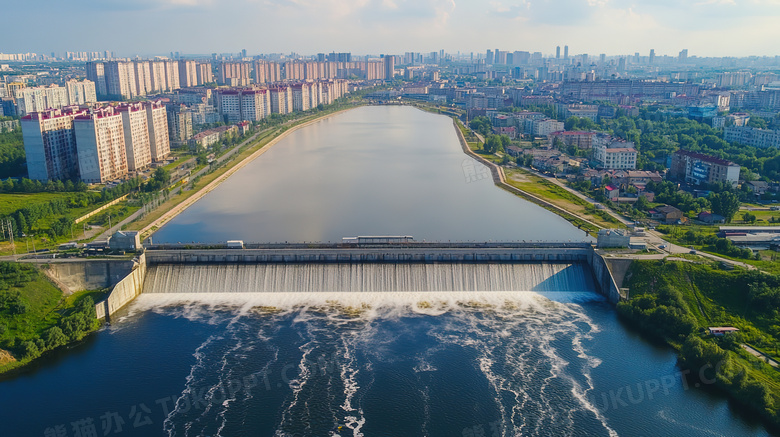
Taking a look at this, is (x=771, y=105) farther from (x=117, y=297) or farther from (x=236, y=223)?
(x=117, y=297)

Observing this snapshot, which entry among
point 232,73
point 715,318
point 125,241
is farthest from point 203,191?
point 232,73

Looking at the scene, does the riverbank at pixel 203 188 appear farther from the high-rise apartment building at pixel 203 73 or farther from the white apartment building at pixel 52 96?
the high-rise apartment building at pixel 203 73

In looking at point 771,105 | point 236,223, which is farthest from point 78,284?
point 771,105

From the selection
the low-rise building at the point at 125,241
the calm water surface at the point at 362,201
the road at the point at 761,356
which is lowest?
the road at the point at 761,356

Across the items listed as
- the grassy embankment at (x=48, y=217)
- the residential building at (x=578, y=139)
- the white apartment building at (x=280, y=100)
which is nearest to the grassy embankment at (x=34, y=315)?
the grassy embankment at (x=48, y=217)

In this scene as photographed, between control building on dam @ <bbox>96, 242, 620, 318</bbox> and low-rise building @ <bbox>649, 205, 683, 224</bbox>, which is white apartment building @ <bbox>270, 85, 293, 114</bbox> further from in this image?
low-rise building @ <bbox>649, 205, 683, 224</bbox>

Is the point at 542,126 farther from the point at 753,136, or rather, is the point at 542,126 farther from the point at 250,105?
the point at 250,105
